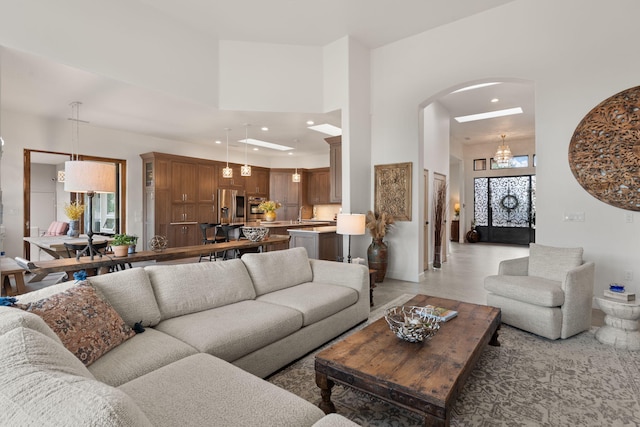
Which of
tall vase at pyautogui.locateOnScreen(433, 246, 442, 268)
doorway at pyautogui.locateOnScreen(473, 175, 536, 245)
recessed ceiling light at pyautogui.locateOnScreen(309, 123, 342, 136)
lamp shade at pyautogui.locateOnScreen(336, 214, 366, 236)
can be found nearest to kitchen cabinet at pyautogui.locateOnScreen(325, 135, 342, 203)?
recessed ceiling light at pyautogui.locateOnScreen(309, 123, 342, 136)

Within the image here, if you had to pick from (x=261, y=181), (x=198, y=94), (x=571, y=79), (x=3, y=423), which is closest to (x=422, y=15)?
(x=571, y=79)

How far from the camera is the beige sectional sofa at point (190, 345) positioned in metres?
0.74

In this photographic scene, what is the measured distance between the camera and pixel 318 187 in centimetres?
1030

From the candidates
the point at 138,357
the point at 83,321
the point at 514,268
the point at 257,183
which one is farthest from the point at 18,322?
the point at 257,183

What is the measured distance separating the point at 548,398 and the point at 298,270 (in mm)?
2255

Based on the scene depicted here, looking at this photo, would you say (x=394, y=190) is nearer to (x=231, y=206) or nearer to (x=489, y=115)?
(x=489, y=115)

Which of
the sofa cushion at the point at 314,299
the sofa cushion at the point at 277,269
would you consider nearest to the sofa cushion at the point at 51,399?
the sofa cushion at the point at 314,299

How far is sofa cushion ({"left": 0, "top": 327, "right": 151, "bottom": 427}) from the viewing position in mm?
666

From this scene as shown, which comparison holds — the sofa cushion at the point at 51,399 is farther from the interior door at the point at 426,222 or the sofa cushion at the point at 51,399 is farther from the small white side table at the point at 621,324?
the interior door at the point at 426,222

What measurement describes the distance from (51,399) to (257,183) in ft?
31.2

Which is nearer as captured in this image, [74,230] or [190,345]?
[190,345]

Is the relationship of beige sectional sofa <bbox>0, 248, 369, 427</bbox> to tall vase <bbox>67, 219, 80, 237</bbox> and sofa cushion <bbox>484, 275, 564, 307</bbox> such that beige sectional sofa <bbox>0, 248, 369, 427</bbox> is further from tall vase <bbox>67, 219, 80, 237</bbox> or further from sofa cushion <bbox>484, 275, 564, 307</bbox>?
tall vase <bbox>67, 219, 80, 237</bbox>

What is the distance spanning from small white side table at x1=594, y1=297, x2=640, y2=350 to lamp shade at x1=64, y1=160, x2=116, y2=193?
15.4 ft

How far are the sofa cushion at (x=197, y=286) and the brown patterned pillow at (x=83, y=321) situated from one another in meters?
0.43
